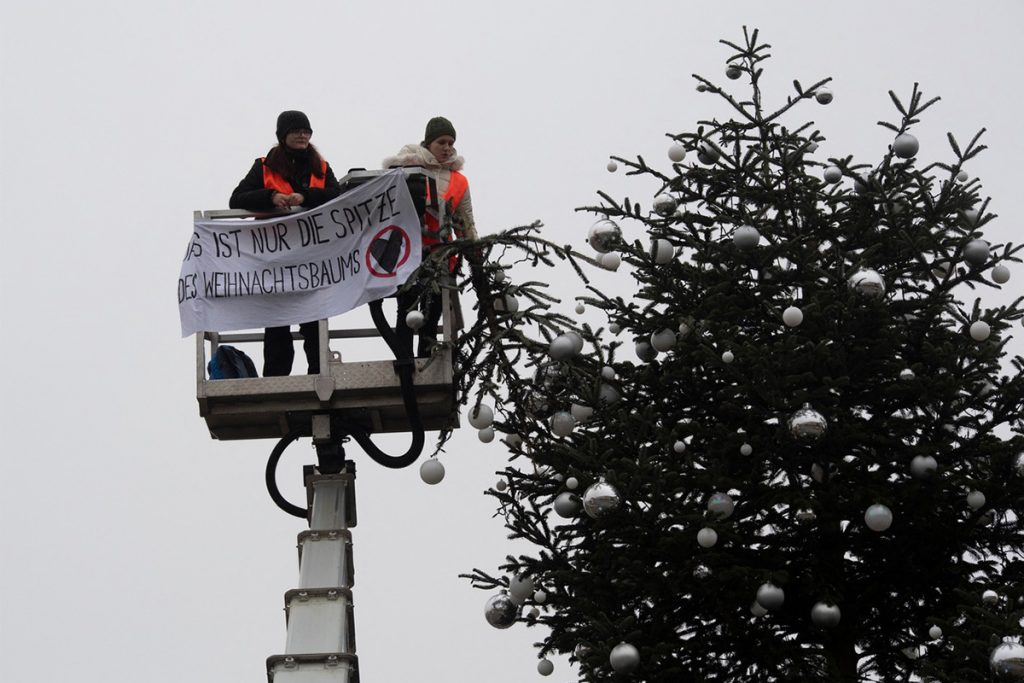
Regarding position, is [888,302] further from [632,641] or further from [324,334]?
[324,334]

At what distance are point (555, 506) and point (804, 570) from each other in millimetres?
1576

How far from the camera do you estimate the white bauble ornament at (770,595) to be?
12156 millimetres

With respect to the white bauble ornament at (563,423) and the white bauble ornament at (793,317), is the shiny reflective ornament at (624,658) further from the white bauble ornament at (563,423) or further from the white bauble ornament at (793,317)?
the white bauble ornament at (793,317)

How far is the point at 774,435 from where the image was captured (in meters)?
13.0

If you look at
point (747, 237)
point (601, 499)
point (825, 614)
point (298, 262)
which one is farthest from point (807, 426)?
point (298, 262)

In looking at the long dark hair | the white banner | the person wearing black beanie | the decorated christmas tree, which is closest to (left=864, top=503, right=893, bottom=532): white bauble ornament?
the decorated christmas tree

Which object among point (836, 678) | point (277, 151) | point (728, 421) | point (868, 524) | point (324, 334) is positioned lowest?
point (836, 678)

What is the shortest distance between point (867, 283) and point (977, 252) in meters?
1.01

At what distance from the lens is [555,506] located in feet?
43.3

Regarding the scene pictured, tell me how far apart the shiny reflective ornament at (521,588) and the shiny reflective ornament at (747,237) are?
2.48 metres

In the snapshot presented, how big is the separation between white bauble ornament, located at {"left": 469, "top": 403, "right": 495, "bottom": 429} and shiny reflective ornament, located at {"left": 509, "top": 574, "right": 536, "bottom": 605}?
1.05 m

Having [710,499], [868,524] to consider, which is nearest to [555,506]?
[710,499]

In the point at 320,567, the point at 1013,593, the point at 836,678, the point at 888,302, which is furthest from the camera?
the point at 320,567

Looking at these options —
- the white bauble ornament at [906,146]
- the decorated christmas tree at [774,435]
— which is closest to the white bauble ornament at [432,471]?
the decorated christmas tree at [774,435]
